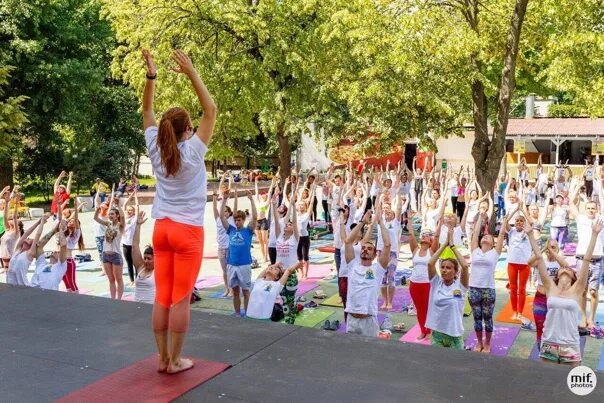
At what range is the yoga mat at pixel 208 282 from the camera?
446 inches

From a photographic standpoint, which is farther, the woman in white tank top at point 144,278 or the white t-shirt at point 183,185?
the woman in white tank top at point 144,278

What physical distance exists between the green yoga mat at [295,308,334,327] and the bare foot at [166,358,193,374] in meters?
4.92

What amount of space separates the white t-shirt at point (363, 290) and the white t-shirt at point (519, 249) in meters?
3.14

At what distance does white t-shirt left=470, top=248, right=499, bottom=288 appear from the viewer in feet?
23.6

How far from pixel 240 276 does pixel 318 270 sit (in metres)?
4.22

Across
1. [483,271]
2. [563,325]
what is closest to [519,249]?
[483,271]

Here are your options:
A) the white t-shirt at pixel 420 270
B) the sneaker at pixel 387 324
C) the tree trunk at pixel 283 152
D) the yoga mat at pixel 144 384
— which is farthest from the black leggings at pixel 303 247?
the yoga mat at pixel 144 384

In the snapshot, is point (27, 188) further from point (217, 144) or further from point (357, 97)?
point (357, 97)

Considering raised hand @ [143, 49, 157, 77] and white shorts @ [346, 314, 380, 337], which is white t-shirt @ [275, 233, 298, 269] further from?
raised hand @ [143, 49, 157, 77]

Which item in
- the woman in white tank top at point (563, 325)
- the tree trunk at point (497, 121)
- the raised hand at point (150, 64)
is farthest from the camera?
the tree trunk at point (497, 121)

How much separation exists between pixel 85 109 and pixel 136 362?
2727cm

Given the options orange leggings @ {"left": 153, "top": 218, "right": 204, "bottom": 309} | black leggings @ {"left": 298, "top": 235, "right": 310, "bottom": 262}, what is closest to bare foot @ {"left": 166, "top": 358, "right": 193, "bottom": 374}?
orange leggings @ {"left": 153, "top": 218, "right": 204, "bottom": 309}

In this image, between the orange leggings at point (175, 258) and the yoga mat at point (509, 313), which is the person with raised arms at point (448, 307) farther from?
the orange leggings at point (175, 258)

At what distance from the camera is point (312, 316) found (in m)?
9.16
